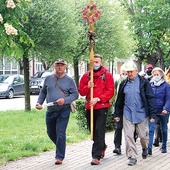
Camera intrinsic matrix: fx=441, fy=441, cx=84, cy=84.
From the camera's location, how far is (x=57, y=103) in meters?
7.54

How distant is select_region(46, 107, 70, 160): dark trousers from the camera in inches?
300

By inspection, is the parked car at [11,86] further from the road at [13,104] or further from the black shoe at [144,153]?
the black shoe at [144,153]

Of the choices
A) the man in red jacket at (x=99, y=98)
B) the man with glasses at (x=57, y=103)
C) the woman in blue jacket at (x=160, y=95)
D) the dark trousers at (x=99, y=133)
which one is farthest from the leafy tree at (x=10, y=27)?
the woman in blue jacket at (x=160, y=95)

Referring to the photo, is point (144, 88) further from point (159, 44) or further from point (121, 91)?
point (159, 44)

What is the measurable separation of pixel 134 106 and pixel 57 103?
1.34 m

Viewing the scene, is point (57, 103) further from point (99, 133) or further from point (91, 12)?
point (91, 12)

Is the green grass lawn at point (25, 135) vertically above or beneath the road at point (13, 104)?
above

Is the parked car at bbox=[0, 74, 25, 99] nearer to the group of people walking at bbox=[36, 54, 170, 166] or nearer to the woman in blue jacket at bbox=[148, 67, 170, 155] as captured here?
the woman in blue jacket at bbox=[148, 67, 170, 155]

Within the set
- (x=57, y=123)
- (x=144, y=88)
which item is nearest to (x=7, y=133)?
(x=57, y=123)

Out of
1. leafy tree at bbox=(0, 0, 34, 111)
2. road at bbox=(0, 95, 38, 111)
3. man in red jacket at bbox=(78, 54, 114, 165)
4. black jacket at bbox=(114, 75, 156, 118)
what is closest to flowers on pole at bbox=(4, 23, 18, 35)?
leafy tree at bbox=(0, 0, 34, 111)

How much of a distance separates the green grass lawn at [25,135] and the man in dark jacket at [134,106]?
2079 mm

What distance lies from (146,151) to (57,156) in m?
1.72

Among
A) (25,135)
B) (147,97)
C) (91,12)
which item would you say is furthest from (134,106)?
(25,135)

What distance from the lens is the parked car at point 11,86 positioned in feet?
97.9
